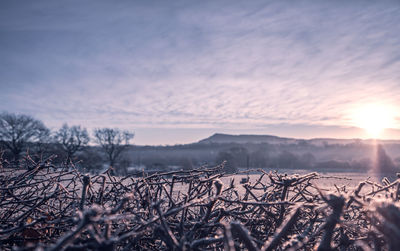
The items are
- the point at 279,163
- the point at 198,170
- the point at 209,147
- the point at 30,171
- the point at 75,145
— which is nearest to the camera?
the point at 30,171

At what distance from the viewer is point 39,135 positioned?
40000 mm

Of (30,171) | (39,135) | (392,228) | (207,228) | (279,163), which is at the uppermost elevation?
(39,135)

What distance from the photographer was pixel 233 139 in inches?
5330

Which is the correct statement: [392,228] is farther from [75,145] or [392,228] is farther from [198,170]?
[75,145]

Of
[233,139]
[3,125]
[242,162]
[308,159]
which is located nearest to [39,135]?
[3,125]

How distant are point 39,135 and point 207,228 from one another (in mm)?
47897

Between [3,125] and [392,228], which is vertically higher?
[3,125]

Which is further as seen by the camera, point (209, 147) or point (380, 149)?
point (209, 147)

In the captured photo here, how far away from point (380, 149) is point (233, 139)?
8912cm

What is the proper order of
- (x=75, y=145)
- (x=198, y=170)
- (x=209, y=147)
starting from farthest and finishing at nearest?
1. (x=209, y=147)
2. (x=75, y=145)
3. (x=198, y=170)

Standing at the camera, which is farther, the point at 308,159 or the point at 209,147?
the point at 209,147

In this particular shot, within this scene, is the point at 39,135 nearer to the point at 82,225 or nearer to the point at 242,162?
the point at 242,162

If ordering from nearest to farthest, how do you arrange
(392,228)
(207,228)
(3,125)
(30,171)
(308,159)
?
1. (392,228)
2. (207,228)
3. (30,171)
4. (3,125)
5. (308,159)

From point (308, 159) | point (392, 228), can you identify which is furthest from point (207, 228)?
point (308, 159)
